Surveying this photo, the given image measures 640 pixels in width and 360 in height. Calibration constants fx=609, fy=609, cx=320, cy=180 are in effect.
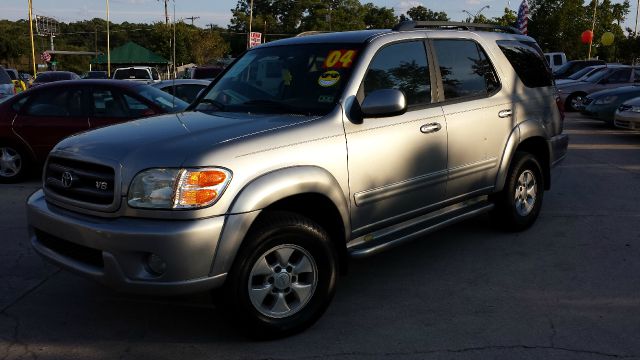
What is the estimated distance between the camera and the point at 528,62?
5.81 meters

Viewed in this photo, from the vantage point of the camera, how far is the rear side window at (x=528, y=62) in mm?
5577

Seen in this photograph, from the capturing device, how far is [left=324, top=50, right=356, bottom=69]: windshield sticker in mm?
4145

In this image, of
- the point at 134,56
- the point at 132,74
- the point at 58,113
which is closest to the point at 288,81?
the point at 58,113

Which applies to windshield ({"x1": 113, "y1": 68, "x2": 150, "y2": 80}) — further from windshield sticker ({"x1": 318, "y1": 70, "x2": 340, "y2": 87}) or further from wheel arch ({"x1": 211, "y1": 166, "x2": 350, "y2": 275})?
wheel arch ({"x1": 211, "y1": 166, "x2": 350, "y2": 275})

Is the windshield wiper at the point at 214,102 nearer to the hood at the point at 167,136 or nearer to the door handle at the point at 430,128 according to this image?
the hood at the point at 167,136

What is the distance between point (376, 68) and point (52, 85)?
601 cm

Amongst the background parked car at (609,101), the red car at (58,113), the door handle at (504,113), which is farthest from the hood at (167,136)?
the background parked car at (609,101)

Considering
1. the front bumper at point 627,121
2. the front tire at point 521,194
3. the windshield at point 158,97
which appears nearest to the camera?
the front tire at point 521,194

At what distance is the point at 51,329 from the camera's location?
3.80 metres

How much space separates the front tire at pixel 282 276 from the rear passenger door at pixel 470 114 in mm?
1447

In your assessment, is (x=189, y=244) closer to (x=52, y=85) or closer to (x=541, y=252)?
(x=541, y=252)

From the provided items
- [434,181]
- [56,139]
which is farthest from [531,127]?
[56,139]

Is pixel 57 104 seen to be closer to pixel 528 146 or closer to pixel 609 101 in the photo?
pixel 528 146

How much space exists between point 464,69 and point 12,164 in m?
6.51
